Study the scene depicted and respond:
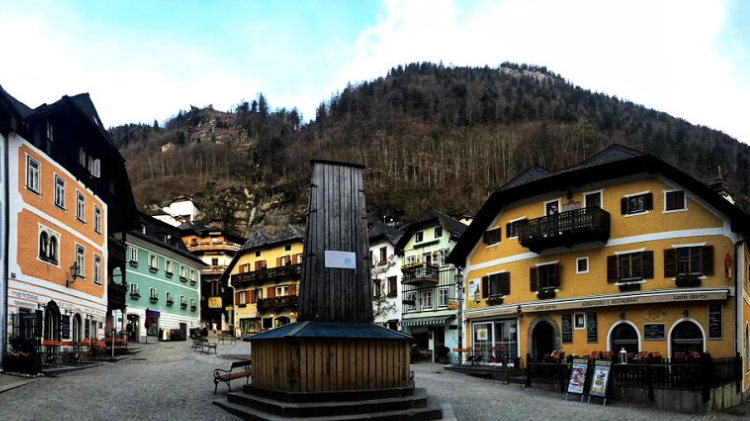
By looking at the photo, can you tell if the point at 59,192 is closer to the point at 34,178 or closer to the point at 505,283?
the point at 34,178

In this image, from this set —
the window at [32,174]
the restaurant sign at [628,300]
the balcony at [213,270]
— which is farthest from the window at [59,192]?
the balcony at [213,270]

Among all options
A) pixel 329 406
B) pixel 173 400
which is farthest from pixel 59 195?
pixel 329 406

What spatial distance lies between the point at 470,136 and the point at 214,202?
4366 cm

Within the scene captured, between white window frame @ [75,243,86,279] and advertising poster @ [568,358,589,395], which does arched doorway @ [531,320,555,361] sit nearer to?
advertising poster @ [568,358,589,395]

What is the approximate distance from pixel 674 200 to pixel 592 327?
5734 mm

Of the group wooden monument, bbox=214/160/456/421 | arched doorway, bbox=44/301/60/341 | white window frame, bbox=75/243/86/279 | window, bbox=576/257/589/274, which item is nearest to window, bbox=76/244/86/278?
white window frame, bbox=75/243/86/279

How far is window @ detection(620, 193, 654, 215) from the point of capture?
83.9 ft

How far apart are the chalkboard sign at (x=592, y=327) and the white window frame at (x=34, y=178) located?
21.0 metres

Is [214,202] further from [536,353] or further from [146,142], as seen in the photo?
[536,353]

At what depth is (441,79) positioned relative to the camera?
160250 mm

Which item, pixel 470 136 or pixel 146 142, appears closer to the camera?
pixel 470 136

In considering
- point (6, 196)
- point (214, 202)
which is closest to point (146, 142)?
point (214, 202)

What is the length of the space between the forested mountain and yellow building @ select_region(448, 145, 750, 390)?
1995 inches

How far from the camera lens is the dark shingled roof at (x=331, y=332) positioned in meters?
15.2
